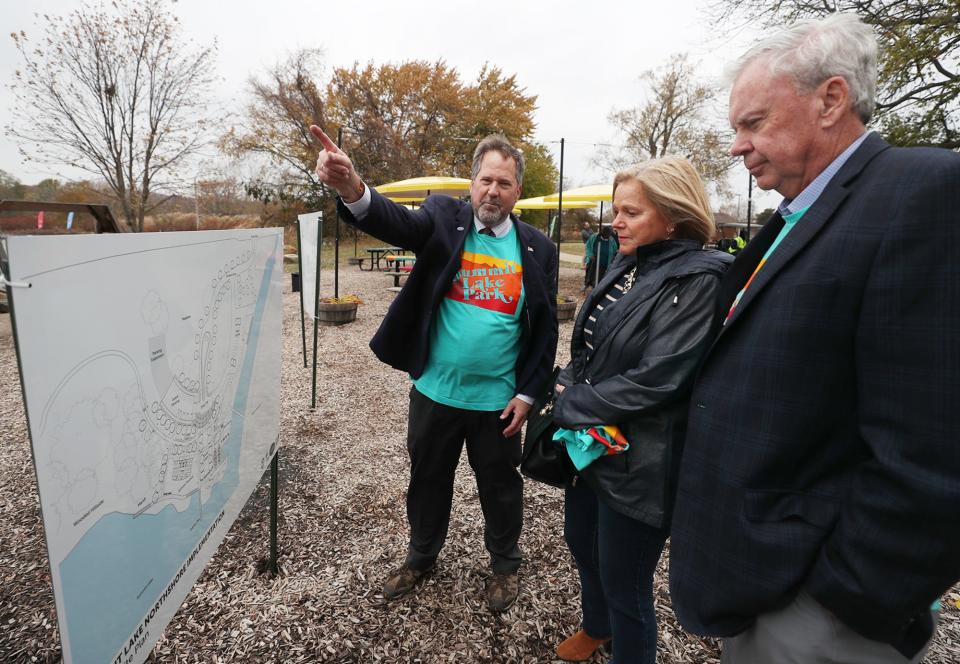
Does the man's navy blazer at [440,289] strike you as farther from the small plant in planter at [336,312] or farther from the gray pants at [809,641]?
the small plant in planter at [336,312]

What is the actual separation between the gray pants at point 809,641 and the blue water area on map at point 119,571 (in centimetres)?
148

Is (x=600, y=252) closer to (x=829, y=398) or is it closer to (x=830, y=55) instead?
(x=830, y=55)

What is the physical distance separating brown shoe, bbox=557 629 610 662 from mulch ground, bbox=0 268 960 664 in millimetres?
66

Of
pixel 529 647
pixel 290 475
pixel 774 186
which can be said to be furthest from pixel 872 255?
pixel 290 475

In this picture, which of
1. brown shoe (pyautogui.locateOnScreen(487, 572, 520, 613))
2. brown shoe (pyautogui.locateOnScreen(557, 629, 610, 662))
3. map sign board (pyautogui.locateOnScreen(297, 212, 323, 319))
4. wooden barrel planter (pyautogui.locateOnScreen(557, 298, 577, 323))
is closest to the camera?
brown shoe (pyautogui.locateOnScreen(557, 629, 610, 662))

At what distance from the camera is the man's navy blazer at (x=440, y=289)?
1993 mm

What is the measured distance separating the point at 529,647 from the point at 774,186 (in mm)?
2057

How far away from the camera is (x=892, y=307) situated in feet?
2.60

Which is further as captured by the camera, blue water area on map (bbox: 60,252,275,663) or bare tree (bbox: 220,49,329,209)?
bare tree (bbox: 220,49,329,209)

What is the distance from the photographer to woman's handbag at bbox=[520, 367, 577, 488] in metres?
1.74

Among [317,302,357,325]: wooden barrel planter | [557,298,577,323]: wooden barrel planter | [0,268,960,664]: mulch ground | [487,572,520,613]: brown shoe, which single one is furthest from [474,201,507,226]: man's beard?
[317,302,357,325]: wooden barrel planter

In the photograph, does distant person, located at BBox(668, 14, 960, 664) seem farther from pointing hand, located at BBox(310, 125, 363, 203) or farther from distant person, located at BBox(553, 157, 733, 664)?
pointing hand, located at BBox(310, 125, 363, 203)

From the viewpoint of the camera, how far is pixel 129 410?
1.12 m

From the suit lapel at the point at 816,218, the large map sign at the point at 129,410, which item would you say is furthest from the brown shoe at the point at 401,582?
the suit lapel at the point at 816,218
